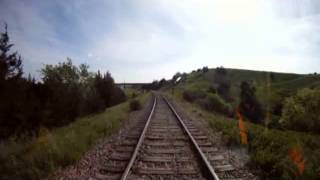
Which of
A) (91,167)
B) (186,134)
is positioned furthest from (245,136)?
(91,167)

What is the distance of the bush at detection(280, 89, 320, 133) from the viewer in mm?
25719

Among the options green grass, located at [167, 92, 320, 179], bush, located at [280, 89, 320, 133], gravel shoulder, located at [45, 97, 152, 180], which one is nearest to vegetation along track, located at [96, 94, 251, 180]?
gravel shoulder, located at [45, 97, 152, 180]

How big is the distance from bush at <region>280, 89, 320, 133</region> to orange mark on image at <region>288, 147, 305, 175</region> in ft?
56.2

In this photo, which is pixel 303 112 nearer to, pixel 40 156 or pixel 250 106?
pixel 250 106

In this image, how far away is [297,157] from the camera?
7.30 meters

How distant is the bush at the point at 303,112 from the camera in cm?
2572

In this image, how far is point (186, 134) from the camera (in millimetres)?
12141

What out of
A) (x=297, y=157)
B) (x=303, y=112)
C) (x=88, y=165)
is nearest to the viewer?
(x=297, y=157)

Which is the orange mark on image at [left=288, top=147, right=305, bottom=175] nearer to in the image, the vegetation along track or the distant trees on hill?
the vegetation along track

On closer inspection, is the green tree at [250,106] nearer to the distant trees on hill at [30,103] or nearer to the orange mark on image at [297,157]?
the distant trees on hill at [30,103]

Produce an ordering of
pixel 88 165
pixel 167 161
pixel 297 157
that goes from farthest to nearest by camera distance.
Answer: pixel 88 165, pixel 167 161, pixel 297 157

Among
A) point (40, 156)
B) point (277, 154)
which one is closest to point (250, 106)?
point (277, 154)

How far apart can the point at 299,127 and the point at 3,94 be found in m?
22.2

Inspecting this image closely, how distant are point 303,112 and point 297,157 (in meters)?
27.5
